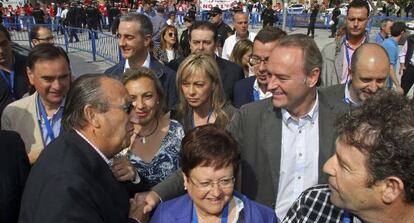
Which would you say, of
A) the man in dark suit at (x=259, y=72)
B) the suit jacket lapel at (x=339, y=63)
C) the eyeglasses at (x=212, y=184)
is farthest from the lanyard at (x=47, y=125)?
the suit jacket lapel at (x=339, y=63)

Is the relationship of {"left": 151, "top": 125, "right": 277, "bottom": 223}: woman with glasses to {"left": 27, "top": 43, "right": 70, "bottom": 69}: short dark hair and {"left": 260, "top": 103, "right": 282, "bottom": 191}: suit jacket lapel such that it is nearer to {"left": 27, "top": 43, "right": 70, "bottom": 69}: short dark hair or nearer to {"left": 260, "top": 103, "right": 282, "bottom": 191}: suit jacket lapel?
{"left": 260, "top": 103, "right": 282, "bottom": 191}: suit jacket lapel

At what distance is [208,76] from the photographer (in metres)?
3.69

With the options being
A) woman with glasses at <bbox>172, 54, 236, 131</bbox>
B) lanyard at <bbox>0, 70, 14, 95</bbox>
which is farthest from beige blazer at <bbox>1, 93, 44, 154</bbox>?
woman with glasses at <bbox>172, 54, 236, 131</bbox>

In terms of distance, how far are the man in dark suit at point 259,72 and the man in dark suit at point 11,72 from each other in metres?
2.22

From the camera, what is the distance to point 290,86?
2834 mm

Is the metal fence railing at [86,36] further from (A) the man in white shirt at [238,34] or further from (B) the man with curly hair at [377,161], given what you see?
(B) the man with curly hair at [377,161]

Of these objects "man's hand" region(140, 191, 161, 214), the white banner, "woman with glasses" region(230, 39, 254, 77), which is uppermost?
the white banner

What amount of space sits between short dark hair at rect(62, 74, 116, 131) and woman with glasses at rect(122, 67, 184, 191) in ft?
2.85

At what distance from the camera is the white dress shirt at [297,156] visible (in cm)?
288

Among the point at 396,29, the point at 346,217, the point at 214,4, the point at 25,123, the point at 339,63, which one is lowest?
the point at 346,217

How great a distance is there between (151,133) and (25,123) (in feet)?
3.33

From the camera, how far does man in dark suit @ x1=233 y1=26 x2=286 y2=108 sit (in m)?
3.98

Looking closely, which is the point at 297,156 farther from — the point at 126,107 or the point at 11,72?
the point at 11,72

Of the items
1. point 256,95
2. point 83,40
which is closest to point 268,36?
point 256,95
